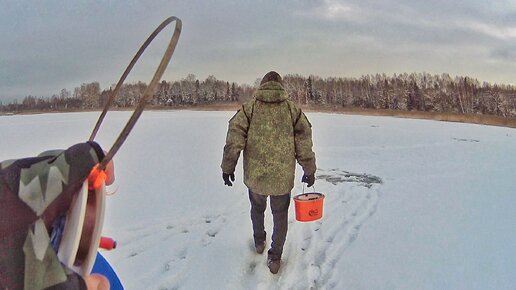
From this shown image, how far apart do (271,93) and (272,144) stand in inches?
19.0

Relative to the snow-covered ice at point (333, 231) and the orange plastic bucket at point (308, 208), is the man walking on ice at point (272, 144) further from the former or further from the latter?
the snow-covered ice at point (333, 231)

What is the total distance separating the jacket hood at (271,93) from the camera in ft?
11.4

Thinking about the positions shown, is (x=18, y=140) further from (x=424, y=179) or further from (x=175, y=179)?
(x=424, y=179)

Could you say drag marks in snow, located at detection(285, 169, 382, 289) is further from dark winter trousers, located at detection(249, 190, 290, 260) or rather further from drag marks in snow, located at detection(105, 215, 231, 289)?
drag marks in snow, located at detection(105, 215, 231, 289)

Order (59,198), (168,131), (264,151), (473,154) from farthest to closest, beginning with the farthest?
(168,131), (473,154), (264,151), (59,198)

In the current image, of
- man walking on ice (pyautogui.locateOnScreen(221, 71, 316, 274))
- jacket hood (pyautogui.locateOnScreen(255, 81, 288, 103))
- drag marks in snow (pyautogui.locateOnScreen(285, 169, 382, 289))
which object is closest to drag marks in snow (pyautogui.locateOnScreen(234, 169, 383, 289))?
drag marks in snow (pyautogui.locateOnScreen(285, 169, 382, 289))

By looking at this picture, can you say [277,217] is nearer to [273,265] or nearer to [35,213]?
[273,265]

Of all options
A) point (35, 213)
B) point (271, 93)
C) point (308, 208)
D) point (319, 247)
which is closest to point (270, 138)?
point (271, 93)

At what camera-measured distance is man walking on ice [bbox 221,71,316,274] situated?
350cm

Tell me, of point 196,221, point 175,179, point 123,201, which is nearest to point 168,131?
point 175,179

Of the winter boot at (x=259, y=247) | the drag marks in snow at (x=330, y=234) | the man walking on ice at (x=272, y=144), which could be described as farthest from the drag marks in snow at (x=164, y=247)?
the drag marks in snow at (x=330, y=234)

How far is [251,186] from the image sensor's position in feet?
12.0

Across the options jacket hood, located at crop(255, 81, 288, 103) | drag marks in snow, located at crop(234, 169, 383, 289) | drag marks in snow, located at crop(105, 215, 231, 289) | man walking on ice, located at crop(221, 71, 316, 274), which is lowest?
drag marks in snow, located at crop(234, 169, 383, 289)

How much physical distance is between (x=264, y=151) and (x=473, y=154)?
11999 mm
